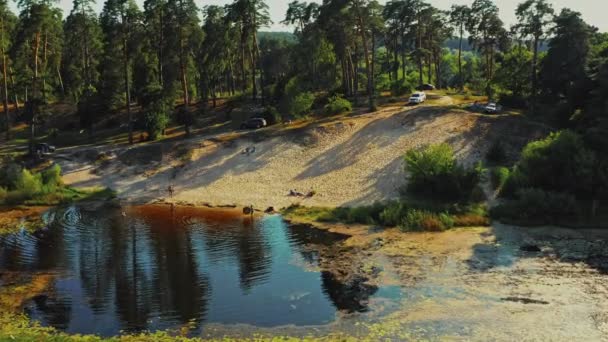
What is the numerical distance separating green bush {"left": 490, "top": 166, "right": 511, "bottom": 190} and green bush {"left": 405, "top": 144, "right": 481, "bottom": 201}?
7.66ft

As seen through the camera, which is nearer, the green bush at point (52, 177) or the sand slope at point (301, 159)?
the sand slope at point (301, 159)

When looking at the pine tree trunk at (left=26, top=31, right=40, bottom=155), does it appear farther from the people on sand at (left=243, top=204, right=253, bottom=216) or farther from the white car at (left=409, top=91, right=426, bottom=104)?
the white car at (left=409, top=91, right=426, bottom=104)

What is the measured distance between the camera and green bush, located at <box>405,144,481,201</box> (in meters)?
41.9

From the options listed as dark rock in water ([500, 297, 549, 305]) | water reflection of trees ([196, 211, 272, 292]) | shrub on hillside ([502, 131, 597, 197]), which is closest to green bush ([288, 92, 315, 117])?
water reflection of trees ([196, 211, 272, 292])

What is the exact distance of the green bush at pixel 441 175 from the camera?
1651 inches

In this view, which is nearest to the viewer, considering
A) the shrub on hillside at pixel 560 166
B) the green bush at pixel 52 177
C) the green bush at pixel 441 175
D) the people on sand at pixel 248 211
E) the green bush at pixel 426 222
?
the green bush at pixel 426 222

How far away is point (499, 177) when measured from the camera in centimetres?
4453

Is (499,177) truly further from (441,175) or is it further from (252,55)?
(252,55)

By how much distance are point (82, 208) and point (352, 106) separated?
115 feet

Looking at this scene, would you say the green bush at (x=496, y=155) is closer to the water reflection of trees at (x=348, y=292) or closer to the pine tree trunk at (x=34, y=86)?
the water reflection of trees at (x=348, y=292)

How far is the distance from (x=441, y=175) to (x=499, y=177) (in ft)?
18.3

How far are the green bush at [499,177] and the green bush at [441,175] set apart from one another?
7.66 ft

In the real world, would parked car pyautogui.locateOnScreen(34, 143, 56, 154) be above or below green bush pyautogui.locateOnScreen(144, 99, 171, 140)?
below

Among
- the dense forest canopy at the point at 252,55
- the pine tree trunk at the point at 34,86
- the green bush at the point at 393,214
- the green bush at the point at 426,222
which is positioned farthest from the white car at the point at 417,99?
the pine tree trunk at the point at 34,86
